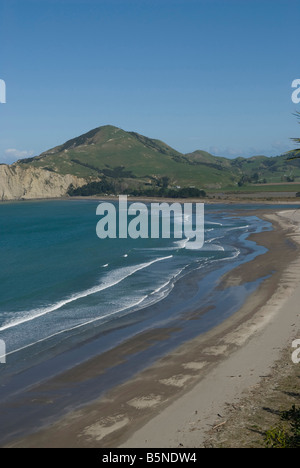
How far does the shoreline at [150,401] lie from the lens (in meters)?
14.2

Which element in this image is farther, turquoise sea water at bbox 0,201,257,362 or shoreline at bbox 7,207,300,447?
turquoise sea water at bbox 0,201,257,362

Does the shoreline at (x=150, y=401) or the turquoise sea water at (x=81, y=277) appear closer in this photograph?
the shoreline at (x=150, y=401)

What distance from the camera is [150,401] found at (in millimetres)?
16672

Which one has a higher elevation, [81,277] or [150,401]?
[81,277]

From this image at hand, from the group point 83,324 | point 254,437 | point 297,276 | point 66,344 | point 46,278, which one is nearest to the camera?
point 254,437

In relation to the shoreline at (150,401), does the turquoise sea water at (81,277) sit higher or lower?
higher

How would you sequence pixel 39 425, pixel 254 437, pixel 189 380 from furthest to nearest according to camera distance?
pixel 189 380 < pixel 39 425 < pixel 254 437

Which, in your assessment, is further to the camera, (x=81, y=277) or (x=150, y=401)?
(x=81, y=277)

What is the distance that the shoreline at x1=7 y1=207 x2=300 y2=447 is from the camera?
46.6 feet

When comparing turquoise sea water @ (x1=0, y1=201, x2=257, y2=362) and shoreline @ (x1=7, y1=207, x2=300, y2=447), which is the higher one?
turquoise sea water @ (x1=0, y1=201, x2=257, y2=362)

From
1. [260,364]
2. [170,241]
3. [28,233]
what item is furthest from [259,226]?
[260,364]

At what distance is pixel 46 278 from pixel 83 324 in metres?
14.6

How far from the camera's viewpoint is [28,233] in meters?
82.4
